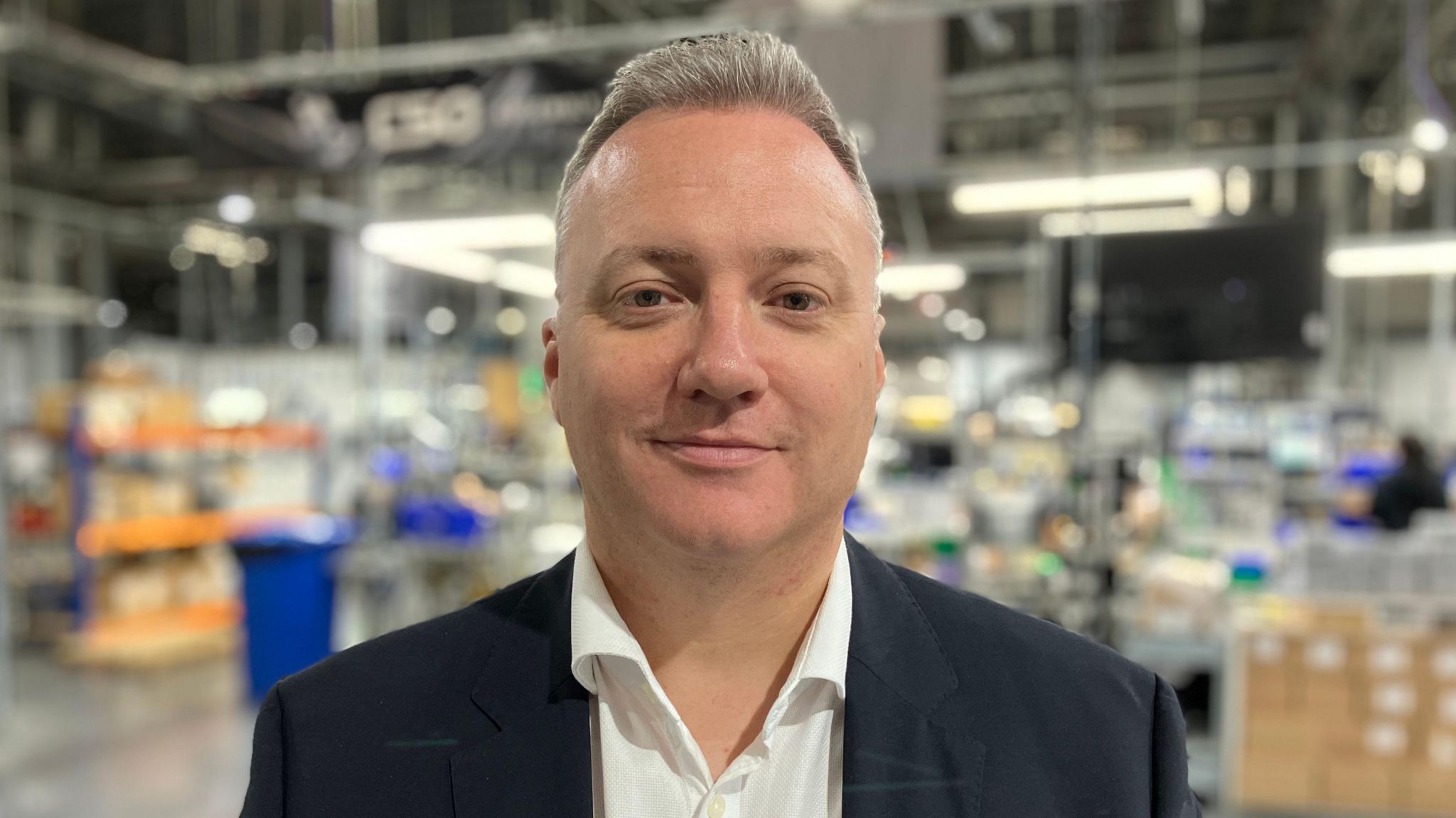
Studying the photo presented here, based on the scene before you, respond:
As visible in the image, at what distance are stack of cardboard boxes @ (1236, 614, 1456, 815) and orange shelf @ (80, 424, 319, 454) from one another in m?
7.70

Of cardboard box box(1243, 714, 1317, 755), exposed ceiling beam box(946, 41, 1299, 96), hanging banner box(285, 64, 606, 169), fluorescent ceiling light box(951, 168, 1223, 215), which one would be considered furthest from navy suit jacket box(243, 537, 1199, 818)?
exposed ceiling beam box(946, 41, 1299, 96)

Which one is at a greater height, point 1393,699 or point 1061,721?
point 1061,721

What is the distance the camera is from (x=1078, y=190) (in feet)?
20.0

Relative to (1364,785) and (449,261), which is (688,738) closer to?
(1364,785)

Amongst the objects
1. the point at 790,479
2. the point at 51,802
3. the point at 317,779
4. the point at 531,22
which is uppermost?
the point at 531,22

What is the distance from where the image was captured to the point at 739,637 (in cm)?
102

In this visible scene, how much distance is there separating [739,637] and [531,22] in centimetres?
977

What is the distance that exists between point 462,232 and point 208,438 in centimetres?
324

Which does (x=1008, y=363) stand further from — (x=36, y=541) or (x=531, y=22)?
(x=36, y=541)

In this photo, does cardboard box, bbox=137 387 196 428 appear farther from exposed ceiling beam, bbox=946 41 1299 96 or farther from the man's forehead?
exposed ceiling beam, bbox=946 41 1299 96

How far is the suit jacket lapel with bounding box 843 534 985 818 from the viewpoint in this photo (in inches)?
37.7

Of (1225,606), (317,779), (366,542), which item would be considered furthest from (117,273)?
(317,779)

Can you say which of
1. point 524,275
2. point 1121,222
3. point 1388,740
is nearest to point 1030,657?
point 1388,740

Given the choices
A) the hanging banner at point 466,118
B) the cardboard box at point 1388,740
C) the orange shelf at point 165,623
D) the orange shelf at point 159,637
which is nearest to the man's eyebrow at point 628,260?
the hanging banner at point 466,118
